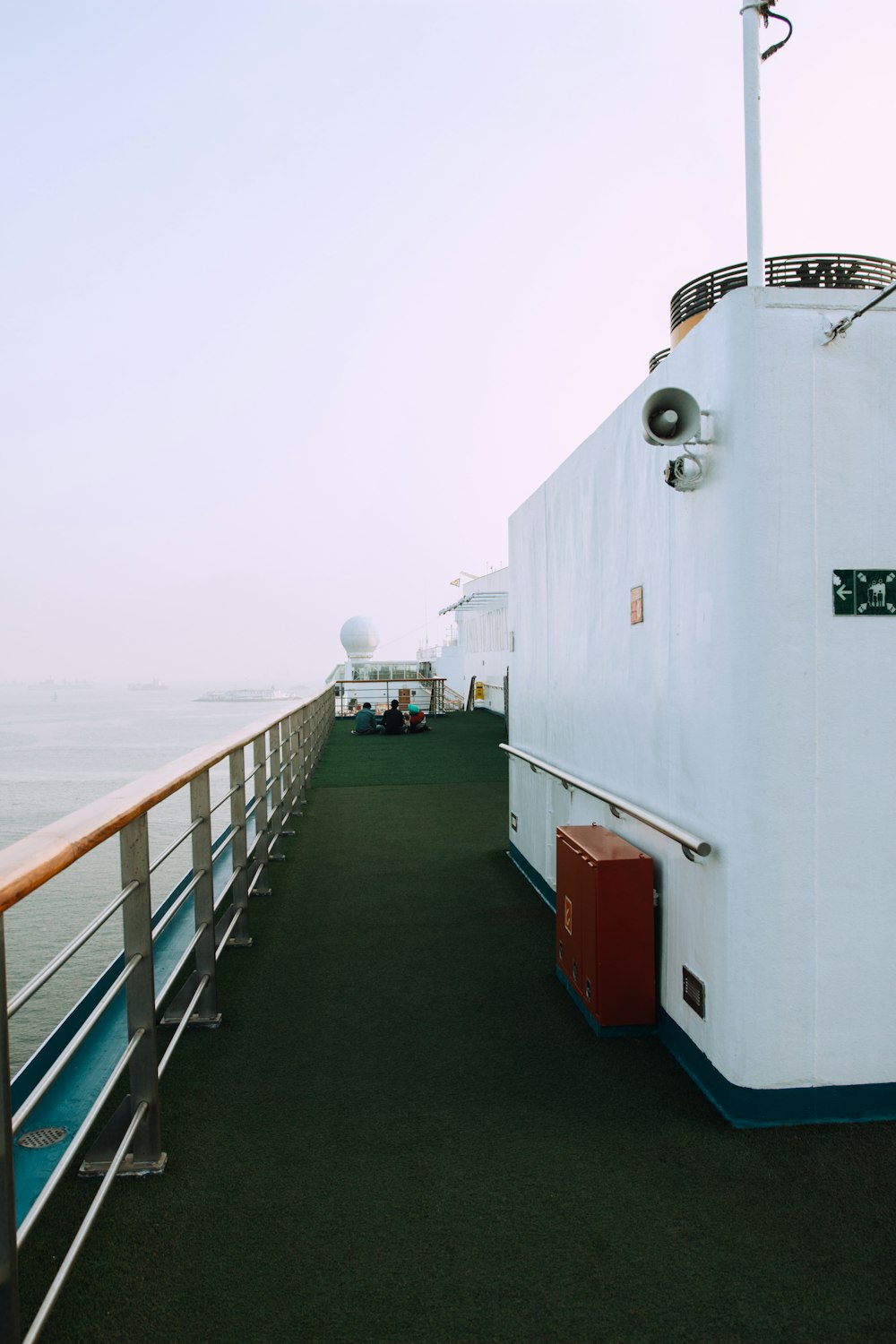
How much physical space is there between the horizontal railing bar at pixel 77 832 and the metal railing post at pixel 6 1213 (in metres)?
0.08

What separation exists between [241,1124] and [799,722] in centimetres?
193

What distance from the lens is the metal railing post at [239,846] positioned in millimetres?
Answer: 3619

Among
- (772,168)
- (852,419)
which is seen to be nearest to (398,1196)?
(852,419)

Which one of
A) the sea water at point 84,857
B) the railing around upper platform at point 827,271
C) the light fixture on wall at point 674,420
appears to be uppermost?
the railing around upper platform at point 827,271

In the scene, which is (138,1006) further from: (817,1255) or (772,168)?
(772,168)

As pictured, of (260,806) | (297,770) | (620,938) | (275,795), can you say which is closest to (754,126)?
(620,938)

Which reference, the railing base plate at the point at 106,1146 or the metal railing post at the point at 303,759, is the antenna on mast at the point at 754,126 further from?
the metal railing post at the point at 303,759

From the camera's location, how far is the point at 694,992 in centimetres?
283

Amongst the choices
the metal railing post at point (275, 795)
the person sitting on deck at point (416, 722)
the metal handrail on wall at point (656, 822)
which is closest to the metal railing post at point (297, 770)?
the metal railing post at point (275, 795)

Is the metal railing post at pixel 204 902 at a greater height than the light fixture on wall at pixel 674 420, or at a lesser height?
lesser

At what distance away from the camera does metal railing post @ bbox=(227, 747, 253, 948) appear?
11.9 ft

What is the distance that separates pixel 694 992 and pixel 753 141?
2595 millimetres

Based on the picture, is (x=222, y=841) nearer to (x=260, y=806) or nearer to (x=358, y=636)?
(x=260, y=806)

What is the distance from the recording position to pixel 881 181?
337 cm
